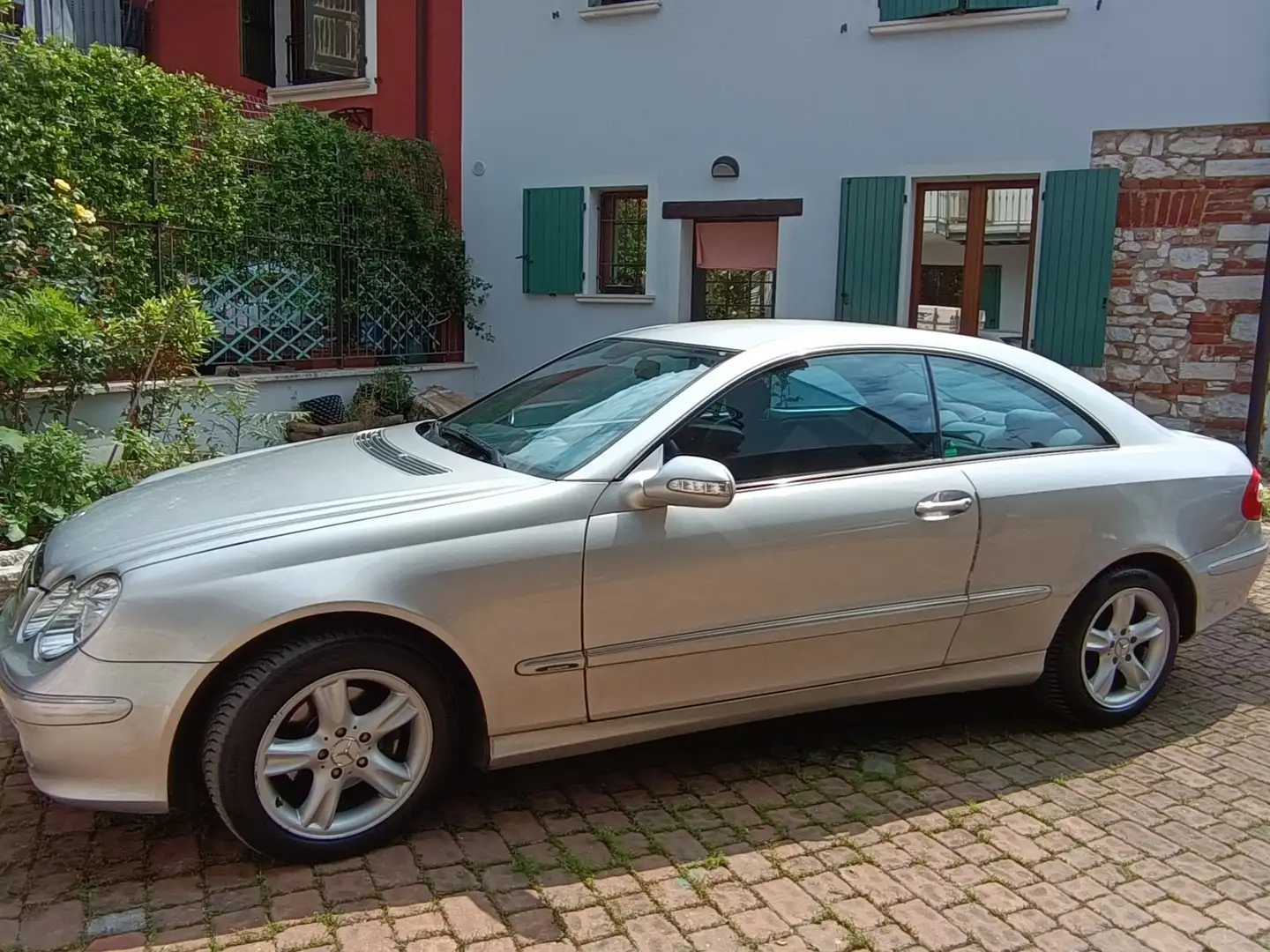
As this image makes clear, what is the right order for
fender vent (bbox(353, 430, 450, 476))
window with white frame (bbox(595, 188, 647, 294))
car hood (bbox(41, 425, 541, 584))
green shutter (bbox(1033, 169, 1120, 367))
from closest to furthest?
car hood (bbox(41, 425, 541, 584))
fender vent (bbox(353, 430, 450, 476))
green shutter (bbox(1033, 169, 1120, 367))
window with white frame (bbox(595, 188, 647, 294))

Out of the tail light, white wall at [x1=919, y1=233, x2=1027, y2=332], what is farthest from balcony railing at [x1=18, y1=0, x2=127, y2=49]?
the tail light

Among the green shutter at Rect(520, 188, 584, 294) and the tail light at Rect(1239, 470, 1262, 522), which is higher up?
the green shutter at Rect(520, 188, 584, 294)

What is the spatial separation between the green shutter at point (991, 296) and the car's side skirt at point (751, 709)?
6407mm

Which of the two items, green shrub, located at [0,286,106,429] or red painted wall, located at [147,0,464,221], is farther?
red painted wall, located at [147,0,464,221]

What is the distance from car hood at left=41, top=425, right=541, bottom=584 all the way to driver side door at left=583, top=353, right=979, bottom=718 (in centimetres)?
50

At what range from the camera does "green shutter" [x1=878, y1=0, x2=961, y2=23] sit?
31.0ft

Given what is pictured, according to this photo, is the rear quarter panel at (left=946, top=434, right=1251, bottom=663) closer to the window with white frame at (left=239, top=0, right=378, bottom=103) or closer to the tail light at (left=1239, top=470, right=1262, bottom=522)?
the tail light at (left=1239, top=470, right=1262, bottom=522)

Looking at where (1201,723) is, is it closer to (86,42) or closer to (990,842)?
(990,842)

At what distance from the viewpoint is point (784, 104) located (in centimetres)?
1045

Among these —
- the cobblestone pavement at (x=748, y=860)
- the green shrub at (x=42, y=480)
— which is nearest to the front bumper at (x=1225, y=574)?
the cobblestone pavement at (x=748, y=860)

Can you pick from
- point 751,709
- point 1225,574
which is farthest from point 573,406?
point 1225,574

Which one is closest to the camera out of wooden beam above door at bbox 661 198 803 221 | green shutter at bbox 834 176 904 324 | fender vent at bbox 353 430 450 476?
fender vent at bbox 353 430 450 476

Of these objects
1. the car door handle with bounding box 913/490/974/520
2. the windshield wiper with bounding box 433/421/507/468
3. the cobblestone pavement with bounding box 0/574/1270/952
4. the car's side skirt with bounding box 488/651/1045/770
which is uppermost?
the windshield wiper with bounding box 433/421/507/468

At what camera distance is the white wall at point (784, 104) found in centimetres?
892
